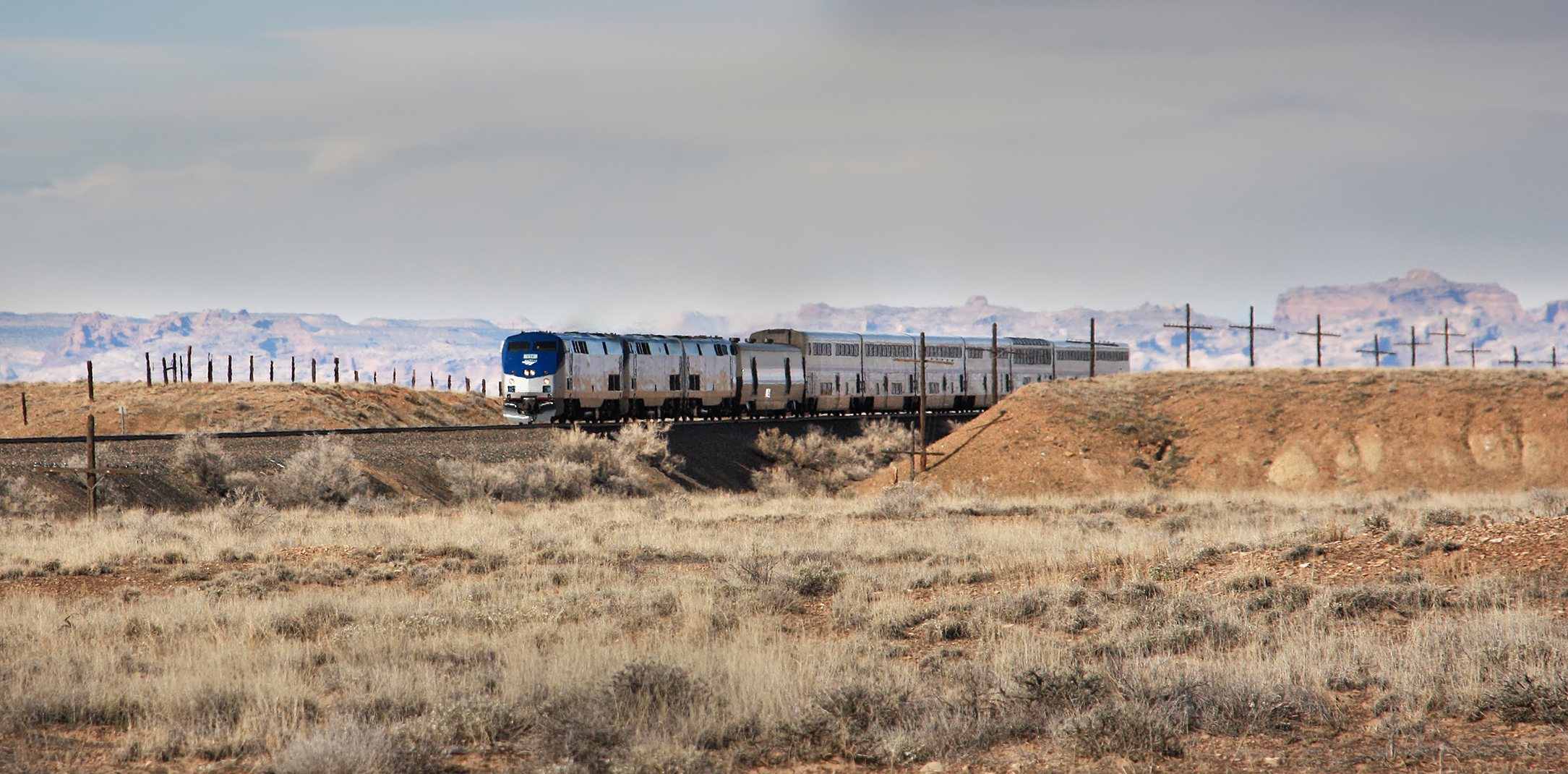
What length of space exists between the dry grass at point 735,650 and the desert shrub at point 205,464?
720 cm

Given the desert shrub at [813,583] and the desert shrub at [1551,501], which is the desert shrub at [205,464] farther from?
the desert shrub at [1551,501]


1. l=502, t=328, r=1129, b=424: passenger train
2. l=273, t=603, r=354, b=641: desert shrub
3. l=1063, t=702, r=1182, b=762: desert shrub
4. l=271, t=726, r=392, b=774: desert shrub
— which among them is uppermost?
l=502, t=328, r=1129, b=424: passenger train

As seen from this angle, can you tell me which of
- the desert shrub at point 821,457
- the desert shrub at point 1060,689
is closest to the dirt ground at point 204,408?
the desert shrub at point 821,457

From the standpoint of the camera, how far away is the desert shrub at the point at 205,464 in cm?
2869

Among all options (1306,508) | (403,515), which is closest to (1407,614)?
(1306,508)

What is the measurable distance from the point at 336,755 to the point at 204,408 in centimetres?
Answer: 5012

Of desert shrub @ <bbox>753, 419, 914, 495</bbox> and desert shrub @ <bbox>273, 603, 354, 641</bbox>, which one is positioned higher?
desert shrub @ <bbox>273, 603, 354, 641</bbox>

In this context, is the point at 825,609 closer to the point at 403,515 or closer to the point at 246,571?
the point at 246,571

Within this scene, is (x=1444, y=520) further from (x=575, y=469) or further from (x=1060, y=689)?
(x=575, y=469)

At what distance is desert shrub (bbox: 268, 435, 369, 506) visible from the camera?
28969 mm

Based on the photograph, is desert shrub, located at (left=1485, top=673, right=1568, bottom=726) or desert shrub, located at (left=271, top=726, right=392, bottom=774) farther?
desert shrub, located at (left=1485, top=673, right=1568, bottom=726)

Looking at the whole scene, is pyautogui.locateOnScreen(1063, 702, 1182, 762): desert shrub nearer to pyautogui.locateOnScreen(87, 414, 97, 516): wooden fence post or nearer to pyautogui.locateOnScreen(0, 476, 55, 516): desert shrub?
pyautogui.locateOnScreen(87, 414, 97, 516): wooden fence post

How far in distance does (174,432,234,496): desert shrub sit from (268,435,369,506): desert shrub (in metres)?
1.12

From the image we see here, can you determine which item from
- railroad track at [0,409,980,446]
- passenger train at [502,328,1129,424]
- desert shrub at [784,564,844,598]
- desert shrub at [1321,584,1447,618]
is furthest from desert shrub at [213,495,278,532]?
desert shrub at [1321,584,1447,618]
